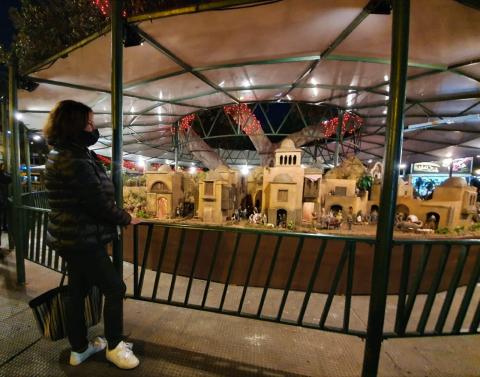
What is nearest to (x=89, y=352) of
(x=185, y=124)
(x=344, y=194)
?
(x=344, y=194)

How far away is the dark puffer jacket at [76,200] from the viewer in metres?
1.65

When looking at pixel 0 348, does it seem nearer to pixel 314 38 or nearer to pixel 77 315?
pixel 77 315

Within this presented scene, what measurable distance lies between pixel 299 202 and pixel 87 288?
3664mm

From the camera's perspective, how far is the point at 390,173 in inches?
70.8

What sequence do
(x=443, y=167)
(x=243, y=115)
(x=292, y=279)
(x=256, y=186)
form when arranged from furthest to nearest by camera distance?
(x=443, y=167)
(x=243, y=115)
(x=256, y=186)
(x=292, y=279)

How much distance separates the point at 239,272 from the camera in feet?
12.8

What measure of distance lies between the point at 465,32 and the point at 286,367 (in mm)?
4255

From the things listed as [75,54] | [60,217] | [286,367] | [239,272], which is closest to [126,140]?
[75,54]

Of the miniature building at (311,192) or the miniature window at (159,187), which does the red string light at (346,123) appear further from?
the miniature window at (159,187)

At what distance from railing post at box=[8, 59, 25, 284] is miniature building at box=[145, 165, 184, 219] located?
228 centimetres

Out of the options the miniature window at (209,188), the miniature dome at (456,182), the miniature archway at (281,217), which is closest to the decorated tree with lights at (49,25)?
the miniature window at (209,188)

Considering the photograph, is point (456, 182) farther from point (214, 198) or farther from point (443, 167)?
point (443, 167)

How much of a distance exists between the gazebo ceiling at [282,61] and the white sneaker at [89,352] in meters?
3.31

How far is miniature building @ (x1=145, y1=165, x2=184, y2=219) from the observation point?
5281 mm
